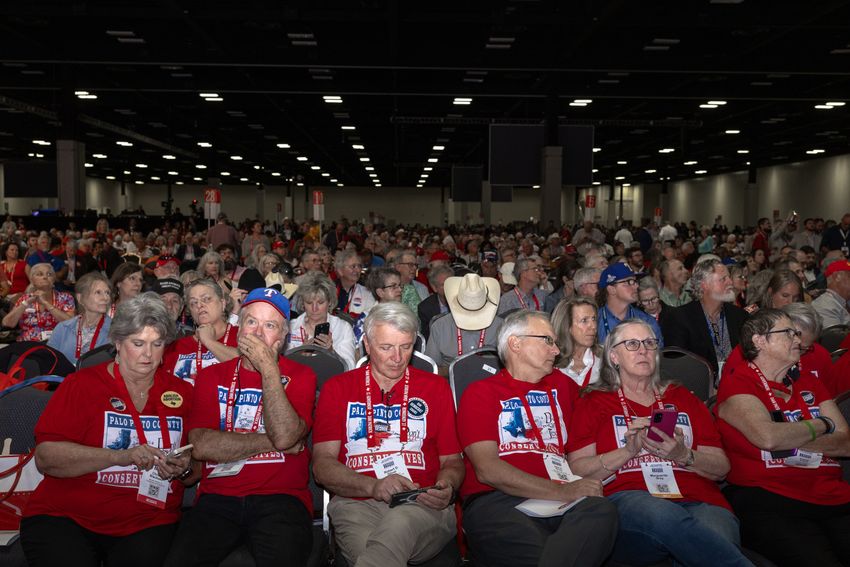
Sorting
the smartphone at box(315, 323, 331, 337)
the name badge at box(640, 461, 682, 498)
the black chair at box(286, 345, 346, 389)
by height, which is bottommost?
the name badge at box(640, 461, 682, 498)

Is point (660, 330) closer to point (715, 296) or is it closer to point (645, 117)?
point (715, 296)

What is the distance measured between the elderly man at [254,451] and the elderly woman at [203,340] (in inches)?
29.0

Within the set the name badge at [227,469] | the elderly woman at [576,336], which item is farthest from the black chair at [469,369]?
the name badge at [227,469]

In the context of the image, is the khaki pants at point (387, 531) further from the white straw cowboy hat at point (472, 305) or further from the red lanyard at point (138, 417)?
the white straw cowboy hat at point (472, 305)

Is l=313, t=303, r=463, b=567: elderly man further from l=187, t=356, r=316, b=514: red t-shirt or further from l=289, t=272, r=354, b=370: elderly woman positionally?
l=289, t=272, r=354, b=370: elderly woman

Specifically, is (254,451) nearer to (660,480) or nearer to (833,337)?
(660,480)

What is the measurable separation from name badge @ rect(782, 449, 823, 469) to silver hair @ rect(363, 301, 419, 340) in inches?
70.8

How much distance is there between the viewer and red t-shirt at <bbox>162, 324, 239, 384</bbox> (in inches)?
181

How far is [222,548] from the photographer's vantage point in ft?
10.8

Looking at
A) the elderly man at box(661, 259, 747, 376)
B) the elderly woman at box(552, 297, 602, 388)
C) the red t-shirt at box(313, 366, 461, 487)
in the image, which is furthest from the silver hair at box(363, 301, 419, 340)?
the elderly man at box(661, 259, 747, 376)

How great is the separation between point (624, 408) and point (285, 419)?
1.54 meters

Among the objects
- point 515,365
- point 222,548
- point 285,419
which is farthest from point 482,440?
point 222,548

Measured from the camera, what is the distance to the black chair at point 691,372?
4.80m

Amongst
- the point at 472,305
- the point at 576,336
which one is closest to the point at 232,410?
the point at 576,336
